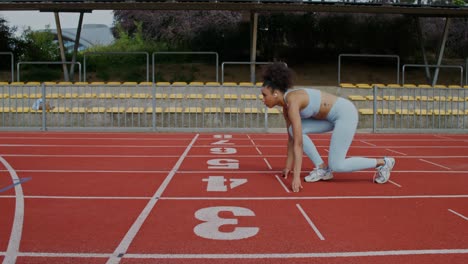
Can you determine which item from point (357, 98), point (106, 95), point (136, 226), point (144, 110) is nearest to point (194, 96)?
point (144, 110)

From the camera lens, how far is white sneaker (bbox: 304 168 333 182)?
6991mm

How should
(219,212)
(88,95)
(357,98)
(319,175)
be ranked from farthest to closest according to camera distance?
(357,98) → (88,95) → (319,175) → (219,212)

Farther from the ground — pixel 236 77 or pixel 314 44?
pixel 314 44

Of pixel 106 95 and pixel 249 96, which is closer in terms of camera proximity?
pixel 106 95

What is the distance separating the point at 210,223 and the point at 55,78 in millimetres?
24158

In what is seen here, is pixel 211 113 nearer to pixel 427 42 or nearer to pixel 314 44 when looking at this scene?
pixel 314 44

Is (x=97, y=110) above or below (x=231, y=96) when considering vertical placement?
below

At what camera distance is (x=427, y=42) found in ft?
116

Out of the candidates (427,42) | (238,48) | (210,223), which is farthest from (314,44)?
(210,223)

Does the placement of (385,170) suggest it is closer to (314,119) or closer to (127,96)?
(314,119)

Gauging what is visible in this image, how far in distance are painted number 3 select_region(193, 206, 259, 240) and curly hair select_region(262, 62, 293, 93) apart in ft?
5.81

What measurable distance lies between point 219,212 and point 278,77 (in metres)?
2.01

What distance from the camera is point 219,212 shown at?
5.19 metres

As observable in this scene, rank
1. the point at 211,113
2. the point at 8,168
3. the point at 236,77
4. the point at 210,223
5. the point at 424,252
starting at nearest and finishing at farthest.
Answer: the point at 424,252, the point at 210,223, the point at 8,168, the point at 211,113, the point at 236,77
